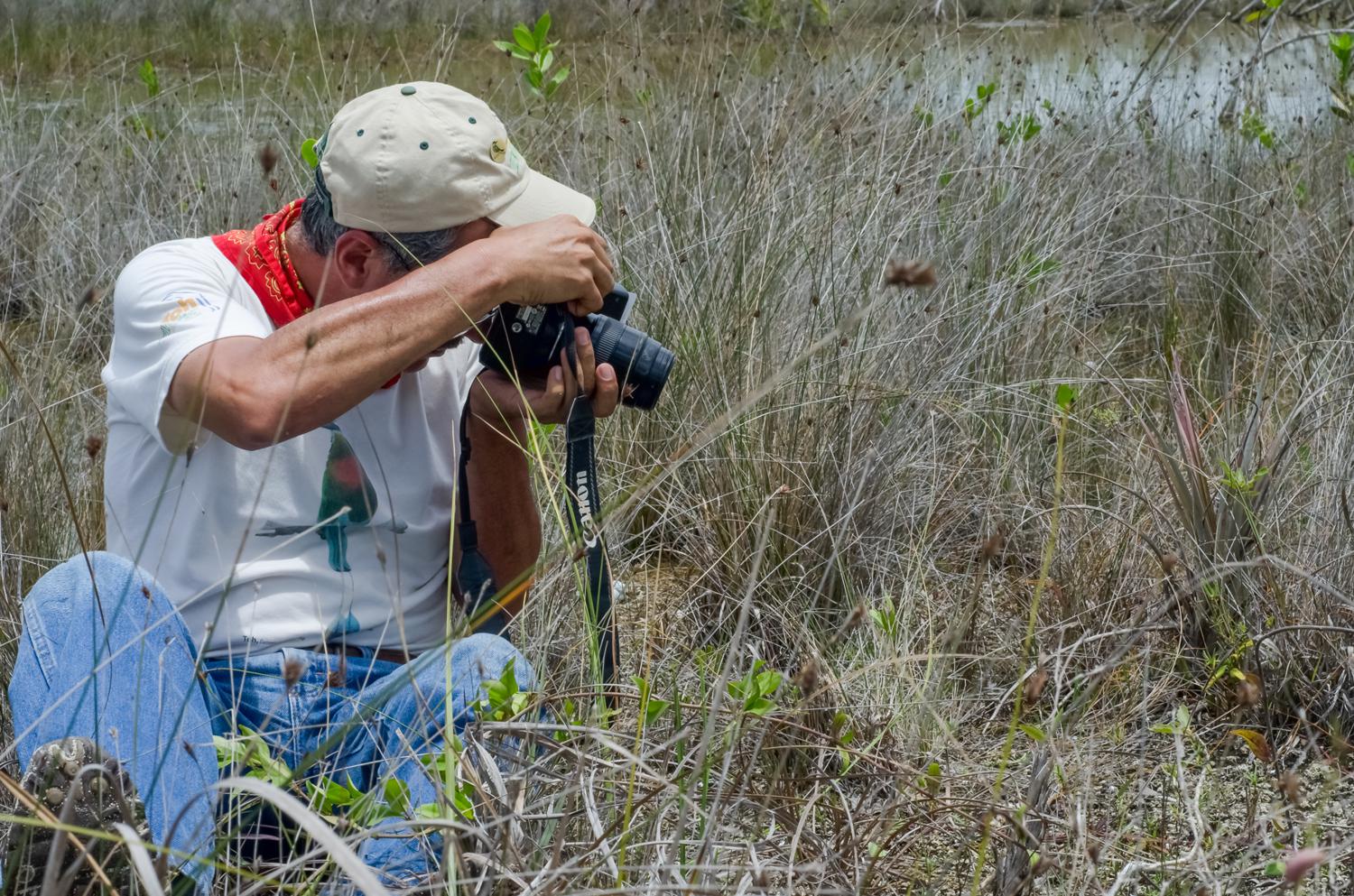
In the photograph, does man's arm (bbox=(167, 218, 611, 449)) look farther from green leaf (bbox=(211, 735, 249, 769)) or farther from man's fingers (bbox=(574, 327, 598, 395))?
green leaf (bbox=(211, 735, 249, 769))

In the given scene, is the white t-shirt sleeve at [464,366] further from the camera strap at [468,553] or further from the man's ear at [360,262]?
the man's ear at [360,262]

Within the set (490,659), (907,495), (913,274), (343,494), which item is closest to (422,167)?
(343,494)

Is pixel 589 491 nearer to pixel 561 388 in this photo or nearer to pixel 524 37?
pixel 561 388

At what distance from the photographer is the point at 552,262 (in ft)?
5.27

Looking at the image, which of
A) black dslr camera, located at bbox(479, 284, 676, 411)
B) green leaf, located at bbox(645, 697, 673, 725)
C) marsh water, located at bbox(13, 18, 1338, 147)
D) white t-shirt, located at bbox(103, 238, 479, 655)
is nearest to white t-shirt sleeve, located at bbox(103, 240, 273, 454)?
white t-shirt, located at bbox(103, 238, 479, 655)

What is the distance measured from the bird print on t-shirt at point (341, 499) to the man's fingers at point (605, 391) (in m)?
0.30

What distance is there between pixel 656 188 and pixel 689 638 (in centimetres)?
113

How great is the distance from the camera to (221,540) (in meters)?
1.70

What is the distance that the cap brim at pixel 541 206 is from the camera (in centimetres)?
173

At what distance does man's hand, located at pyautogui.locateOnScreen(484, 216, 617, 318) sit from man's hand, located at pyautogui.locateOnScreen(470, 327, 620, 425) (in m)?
0.07

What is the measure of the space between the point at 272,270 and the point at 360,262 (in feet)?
0.41

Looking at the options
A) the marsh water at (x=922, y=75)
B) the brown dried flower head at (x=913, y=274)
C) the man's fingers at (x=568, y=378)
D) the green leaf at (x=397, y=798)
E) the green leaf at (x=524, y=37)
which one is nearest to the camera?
the brown dried flower head at (x=913, y=274)

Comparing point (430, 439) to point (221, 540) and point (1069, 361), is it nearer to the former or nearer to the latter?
point (221, 540)

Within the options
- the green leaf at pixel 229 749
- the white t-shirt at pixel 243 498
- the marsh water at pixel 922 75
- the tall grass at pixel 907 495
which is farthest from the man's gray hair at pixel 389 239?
the marsh water at pixel 922 75
